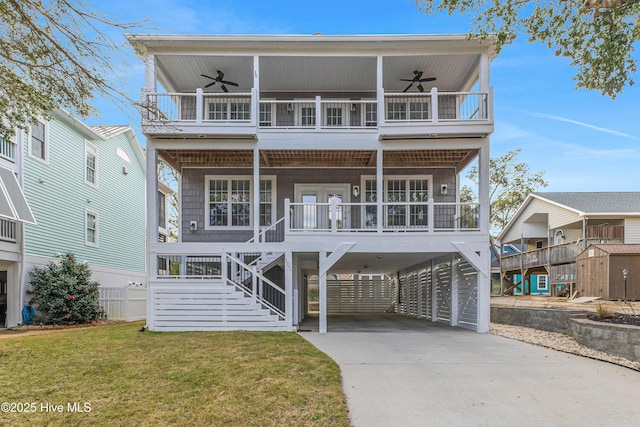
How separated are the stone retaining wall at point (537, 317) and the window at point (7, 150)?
15242 millimetres

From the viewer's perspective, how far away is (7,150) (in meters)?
13.4

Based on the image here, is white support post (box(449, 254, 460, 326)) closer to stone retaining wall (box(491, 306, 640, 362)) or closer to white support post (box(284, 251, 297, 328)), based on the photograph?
stone retaining wall (box(491, 306, 640, 362))

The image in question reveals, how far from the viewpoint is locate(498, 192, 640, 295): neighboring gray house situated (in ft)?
73.4

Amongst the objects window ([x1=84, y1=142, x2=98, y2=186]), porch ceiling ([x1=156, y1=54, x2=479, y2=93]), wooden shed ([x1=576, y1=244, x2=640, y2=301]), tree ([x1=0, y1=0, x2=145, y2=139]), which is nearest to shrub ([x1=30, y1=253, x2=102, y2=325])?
window ([x1=84, y1=142, x2=98, y2=186])

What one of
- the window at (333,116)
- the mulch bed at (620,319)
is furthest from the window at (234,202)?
the mulch bed at (620,319)

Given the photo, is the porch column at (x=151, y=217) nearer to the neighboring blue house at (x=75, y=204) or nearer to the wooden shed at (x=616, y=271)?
the neighboring blue house at (x=75, y=204)

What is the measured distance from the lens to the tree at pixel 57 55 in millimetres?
6336

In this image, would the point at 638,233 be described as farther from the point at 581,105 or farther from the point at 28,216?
the point at 28,216

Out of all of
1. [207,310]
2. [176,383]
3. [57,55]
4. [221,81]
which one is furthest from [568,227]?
[57,55]

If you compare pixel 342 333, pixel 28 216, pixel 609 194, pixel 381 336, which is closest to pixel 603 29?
pixel 381 336

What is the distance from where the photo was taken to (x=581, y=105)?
105 feet

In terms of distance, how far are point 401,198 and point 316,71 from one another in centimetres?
473

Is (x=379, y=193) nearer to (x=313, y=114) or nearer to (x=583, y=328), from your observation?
(x=313, y=114)

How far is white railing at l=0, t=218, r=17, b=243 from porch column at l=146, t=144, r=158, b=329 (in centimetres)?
510
